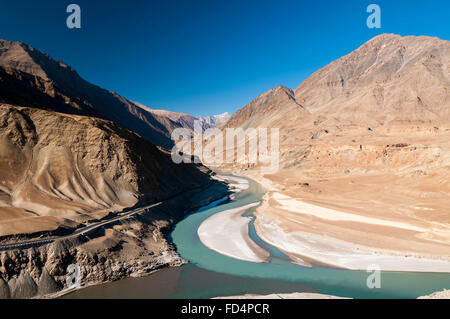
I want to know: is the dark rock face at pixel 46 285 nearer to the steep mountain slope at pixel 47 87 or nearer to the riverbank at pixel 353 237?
the riverbank at pixel 353 237

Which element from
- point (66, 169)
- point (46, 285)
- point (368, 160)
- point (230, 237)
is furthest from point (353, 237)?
point (368, 160)

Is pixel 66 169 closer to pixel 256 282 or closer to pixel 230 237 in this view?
pixel 230 237

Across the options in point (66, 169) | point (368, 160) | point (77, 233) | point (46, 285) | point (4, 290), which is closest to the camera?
point (4, 290)

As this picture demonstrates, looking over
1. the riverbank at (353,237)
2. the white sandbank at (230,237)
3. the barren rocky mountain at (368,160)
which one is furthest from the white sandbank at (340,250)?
the white sandbank at (230,237)

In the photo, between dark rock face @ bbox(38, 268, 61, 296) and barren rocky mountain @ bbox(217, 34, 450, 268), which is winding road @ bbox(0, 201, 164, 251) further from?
barren rocky mountain @ bbox(217, 34, 450, 268)

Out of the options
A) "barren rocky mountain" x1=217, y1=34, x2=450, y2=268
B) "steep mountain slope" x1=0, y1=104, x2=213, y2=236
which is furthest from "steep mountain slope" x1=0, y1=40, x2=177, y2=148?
"barren rocky mountain" x1=217, y1=34, x2=450, y2=268

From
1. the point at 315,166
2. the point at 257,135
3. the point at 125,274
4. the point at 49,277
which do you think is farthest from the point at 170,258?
the point at 257,135
